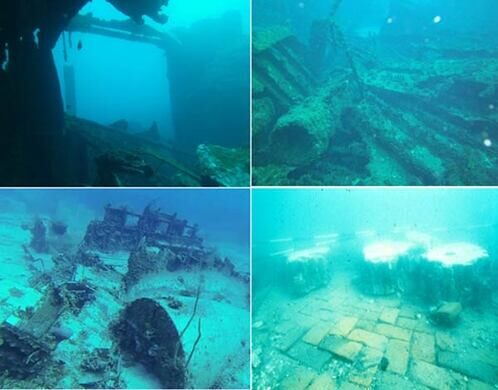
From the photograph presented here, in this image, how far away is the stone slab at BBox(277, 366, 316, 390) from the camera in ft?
10.3

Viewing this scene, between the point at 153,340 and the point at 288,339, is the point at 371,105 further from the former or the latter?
the point at 153,340

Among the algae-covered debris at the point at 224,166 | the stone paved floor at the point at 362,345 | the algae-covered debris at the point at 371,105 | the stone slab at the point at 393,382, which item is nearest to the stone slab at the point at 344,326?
the stone paved floor at the point at 362,345

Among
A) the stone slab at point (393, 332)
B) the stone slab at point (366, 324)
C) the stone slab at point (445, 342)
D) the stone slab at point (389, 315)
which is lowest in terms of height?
the stone slab at point (445, 342)

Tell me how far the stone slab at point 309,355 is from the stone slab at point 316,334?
5cm

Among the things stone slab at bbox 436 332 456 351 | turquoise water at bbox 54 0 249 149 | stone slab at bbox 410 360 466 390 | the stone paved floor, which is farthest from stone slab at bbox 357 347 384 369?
turquoise water at bbox 54 0 249 149

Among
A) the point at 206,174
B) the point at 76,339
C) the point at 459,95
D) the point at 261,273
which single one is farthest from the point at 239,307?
the point at 459,95

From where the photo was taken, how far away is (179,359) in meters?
3.16

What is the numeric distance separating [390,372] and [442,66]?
319 centimetres

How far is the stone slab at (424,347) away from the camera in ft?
10.5

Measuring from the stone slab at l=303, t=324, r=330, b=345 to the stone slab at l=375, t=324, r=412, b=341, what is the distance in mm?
571

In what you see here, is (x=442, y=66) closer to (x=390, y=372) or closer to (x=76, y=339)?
(x=390, y=372)

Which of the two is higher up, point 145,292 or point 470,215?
point 470,215

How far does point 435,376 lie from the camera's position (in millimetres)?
3049

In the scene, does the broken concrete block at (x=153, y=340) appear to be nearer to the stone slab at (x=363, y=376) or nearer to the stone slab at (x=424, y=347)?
the stone slab at (x=363, y=376)
